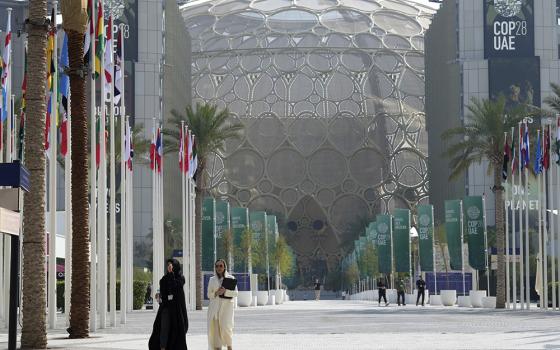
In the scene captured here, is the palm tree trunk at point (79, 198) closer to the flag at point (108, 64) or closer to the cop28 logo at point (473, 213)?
the flag at point (108, 64)

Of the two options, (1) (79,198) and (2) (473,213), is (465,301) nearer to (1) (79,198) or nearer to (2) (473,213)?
(2) (473,213)

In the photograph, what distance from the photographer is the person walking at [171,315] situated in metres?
19.7

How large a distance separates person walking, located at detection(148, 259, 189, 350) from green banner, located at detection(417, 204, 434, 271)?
Answer: 51.1 metres

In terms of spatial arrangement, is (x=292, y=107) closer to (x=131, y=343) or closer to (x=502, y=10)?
(x=502, y=10)

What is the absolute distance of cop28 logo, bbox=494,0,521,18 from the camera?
367ft

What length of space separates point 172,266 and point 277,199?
131 meters

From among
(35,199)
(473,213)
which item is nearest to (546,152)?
(473,213)

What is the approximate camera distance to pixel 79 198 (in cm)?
2772

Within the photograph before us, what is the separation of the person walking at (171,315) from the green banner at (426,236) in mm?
51098

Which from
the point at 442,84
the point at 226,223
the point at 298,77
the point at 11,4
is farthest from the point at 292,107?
the point at 226,223

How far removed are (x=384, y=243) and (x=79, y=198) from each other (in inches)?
2272

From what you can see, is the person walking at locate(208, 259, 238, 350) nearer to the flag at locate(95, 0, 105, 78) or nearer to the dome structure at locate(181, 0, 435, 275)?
the flag at locate(95, 0, 105, 78)

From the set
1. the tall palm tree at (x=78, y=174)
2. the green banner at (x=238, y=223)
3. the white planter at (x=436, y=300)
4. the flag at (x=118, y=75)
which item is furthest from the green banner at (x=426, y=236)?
the tall palm tree at (x=78, y=174)

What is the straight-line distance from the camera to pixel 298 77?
14562 centimetres
